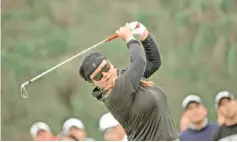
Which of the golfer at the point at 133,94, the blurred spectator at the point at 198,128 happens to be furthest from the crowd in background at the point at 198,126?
the golfer at the point at 133,94

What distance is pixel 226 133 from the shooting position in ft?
12.9

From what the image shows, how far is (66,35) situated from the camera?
5.62 metres

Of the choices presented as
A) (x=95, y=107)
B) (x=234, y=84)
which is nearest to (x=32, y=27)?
(x=95, y=107)

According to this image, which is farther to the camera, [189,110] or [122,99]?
[189,110]

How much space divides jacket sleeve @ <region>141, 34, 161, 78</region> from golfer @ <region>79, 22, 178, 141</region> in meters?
0.19

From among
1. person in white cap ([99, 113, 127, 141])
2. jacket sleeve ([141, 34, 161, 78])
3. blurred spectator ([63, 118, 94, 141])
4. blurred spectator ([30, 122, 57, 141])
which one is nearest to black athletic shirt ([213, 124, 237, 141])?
person in white cap ([99, 113, 127, 141])

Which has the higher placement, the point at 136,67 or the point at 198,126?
the point at 198,126

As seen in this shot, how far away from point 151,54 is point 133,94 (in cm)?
35

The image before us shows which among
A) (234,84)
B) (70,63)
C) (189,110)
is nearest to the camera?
(189,110)

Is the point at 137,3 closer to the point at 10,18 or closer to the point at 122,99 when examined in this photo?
the point at 10,18

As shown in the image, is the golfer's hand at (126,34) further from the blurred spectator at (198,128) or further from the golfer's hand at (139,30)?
the blurred spectator at (198,128)

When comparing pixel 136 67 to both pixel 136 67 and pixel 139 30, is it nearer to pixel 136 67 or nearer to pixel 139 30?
pixel 136 67

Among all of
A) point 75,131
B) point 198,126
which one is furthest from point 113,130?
point 198,126

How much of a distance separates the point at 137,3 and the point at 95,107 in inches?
36.0
